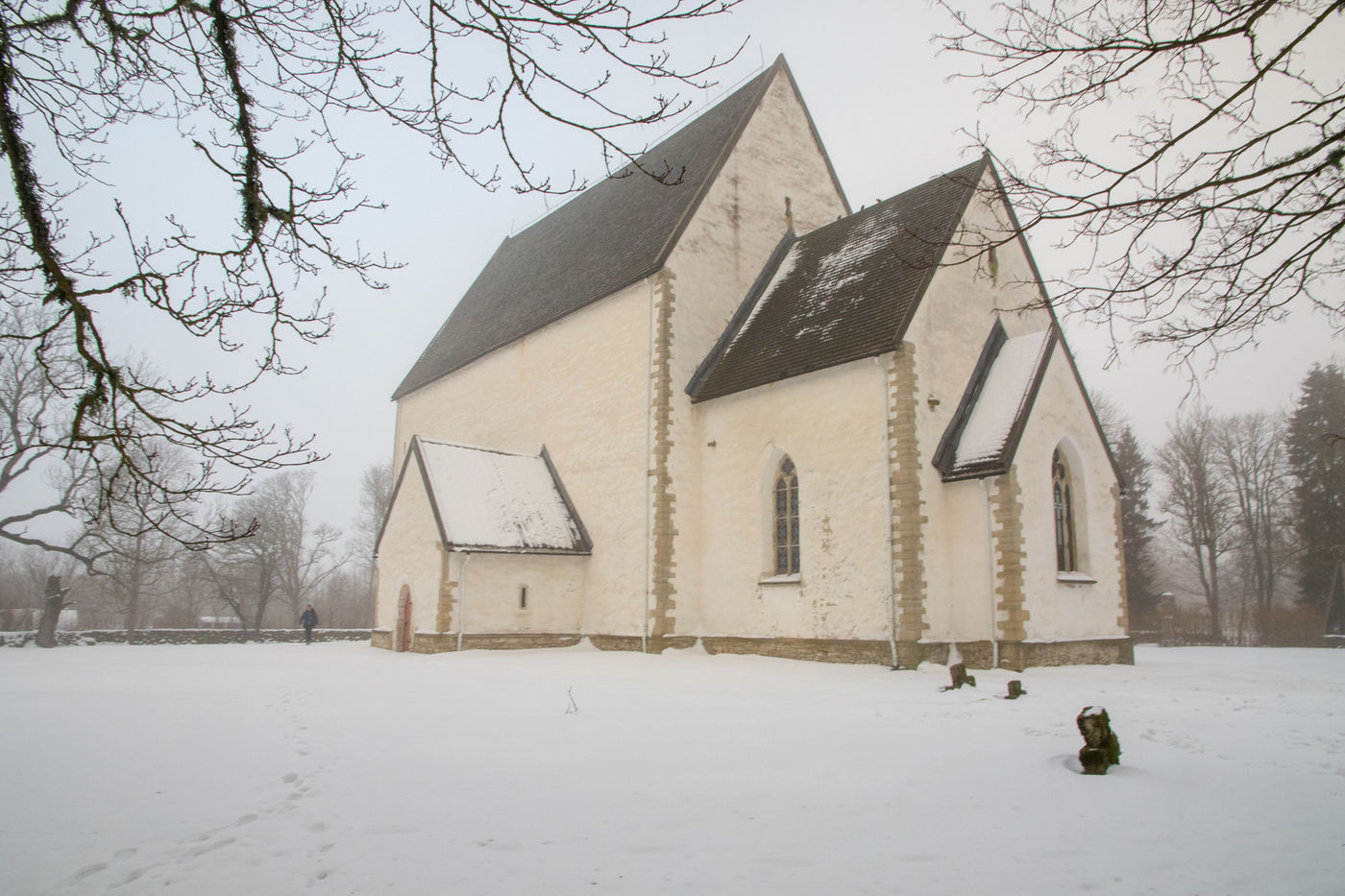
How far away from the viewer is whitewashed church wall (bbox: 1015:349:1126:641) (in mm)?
15414

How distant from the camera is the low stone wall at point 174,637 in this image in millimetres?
26016

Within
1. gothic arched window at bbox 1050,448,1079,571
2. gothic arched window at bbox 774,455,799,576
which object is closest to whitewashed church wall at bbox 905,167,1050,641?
gothic arched window at bbox 1050,448,1079,571

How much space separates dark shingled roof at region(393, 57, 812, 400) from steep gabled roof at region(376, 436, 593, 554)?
4380mm

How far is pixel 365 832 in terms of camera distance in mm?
5066

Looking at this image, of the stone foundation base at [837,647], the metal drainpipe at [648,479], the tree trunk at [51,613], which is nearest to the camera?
the stone foundation base at [837,647]

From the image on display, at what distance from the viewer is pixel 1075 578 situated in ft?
52.7

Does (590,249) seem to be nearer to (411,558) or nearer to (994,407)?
(411,558)

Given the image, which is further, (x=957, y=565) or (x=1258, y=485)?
(x=1258, y=485)

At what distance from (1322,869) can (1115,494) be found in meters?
14.6

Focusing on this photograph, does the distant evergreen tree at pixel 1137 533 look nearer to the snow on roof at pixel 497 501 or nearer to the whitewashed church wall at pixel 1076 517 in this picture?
the whitewashed church wall at pixel 1076 517

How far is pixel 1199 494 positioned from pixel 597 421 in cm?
3254

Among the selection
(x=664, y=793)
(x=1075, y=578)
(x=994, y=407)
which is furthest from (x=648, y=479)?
(x=664, y=793)

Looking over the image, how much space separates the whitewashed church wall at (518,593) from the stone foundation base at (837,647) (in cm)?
26

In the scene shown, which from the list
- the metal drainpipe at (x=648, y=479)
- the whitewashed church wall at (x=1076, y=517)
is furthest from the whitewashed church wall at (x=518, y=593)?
the whitewashed church wall at (x=1076, y=517)
